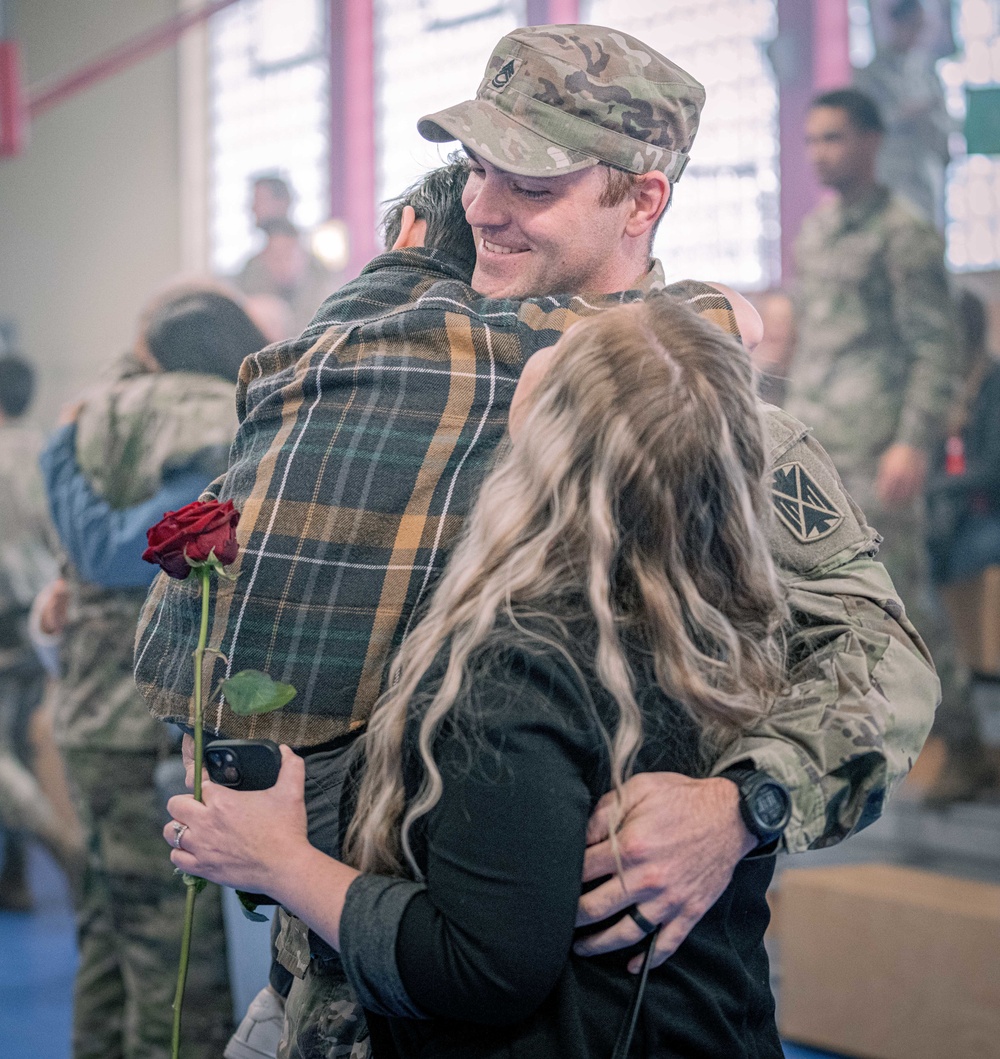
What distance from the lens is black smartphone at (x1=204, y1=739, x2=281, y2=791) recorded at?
1050mm

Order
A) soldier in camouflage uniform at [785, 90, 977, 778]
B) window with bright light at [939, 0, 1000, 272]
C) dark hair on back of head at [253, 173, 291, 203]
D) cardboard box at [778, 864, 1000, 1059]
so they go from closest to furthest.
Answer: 1. cardboard box at [778, 864, 1000, 1059]
2. soldier in camouflage uniform at [785, 90, 977, 778]
3. window with bright light at [939, 0, 1000, 272]
4. dark hair on back of head at [253, 173, 291, 203]

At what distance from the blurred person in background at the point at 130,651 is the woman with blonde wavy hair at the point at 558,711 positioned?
141cm

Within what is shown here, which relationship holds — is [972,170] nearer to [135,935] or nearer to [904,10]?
[904,10]

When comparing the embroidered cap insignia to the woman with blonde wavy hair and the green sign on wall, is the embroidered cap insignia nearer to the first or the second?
the woman with blonde wavy hair

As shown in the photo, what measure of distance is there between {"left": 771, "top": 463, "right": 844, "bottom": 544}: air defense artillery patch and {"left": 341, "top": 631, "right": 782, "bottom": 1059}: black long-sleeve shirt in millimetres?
252

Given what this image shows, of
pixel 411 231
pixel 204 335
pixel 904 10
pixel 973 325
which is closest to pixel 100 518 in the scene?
pixel 204 335

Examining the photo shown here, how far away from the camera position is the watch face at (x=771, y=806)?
1007 millimetres

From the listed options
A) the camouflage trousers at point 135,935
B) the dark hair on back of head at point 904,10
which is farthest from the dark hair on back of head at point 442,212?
the dark hair on back of head at point 904,10

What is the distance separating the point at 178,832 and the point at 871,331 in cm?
337

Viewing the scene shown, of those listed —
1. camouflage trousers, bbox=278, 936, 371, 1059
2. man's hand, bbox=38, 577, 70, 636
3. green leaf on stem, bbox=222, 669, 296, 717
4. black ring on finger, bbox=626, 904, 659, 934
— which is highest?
green leaf on stem, bbox=222, 669, 296, 717

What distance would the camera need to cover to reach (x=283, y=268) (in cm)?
667

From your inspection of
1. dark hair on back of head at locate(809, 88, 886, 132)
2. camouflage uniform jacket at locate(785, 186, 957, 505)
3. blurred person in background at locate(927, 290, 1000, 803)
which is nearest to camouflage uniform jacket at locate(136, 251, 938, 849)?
camouflage uniform jacket at locate(785, 186, 957, 505)

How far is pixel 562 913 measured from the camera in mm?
913

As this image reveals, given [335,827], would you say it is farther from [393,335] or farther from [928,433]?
[928,433]
